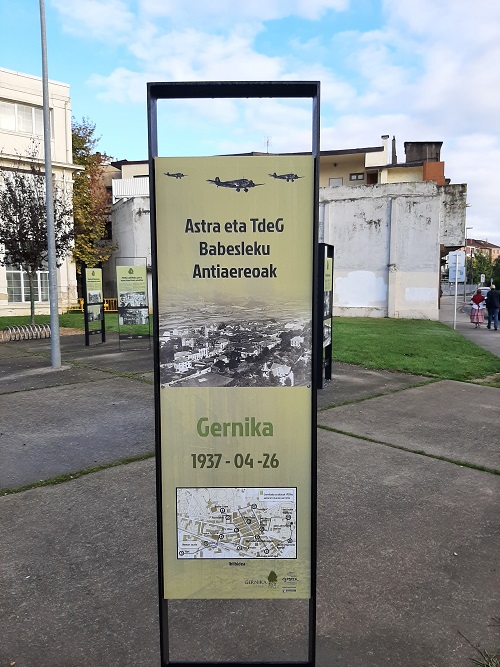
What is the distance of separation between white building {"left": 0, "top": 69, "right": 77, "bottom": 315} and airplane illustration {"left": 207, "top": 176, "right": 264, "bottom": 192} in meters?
26.3

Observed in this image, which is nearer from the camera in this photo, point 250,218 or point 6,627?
point 250,218

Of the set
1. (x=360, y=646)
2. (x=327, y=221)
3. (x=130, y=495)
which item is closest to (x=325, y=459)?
(x=130, y=495)

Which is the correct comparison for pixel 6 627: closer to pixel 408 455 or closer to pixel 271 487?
pixel 271 487

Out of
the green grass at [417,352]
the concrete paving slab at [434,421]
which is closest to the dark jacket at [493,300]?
the green grass at [417,352]

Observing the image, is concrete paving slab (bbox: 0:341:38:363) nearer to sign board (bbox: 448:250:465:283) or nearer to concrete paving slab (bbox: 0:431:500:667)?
concrete paving slab (bbox: 0:431:500:667)

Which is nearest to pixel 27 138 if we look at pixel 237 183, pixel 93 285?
pixel 93 285

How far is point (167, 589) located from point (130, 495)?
7.68ft

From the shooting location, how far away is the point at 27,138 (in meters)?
27.5

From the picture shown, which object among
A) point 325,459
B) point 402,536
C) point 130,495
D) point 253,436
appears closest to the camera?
point 253,436

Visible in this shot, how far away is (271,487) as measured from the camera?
7.91 feet

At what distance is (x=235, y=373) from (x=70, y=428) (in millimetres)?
5099

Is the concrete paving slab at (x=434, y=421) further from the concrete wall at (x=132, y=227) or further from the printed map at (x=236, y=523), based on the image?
the concrete wall at (x=132, y=227)

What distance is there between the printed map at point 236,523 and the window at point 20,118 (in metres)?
29.4

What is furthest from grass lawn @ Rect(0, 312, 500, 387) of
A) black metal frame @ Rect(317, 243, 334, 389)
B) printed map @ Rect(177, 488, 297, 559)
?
printed map @ Rect(177, 488, 297, 559)
